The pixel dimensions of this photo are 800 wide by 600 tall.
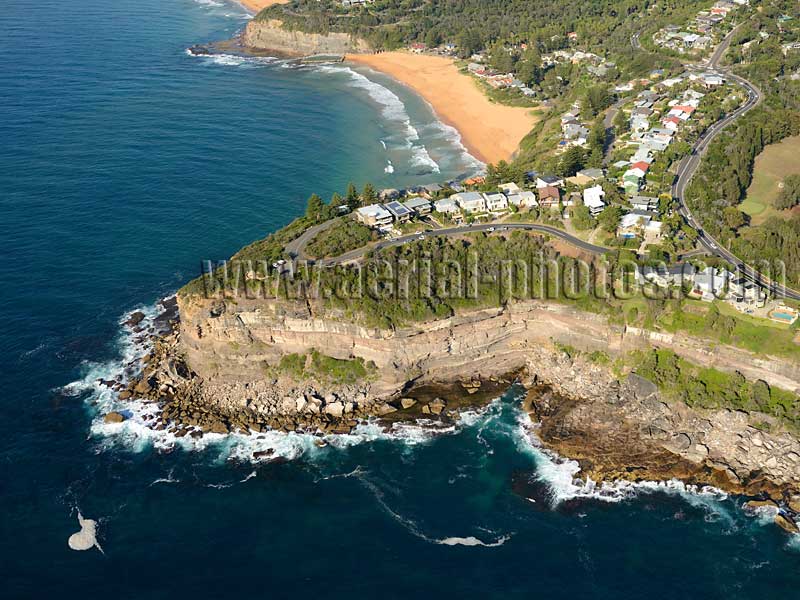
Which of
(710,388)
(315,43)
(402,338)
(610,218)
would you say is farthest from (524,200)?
(315,43)

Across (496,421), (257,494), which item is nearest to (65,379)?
(257,494)

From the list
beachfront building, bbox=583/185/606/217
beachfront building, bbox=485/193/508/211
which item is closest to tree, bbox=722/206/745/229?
beachfront building, bbox=583/185/606/217

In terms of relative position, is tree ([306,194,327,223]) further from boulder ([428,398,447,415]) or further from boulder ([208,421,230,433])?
boulder ([208,421,230,433])

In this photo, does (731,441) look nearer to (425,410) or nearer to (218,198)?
(425,410)

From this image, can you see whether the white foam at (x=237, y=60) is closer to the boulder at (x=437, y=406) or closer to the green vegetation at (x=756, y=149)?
the green vegetation at (x=756, y=149)

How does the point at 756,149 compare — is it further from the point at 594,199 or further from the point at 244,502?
the point at 244,502

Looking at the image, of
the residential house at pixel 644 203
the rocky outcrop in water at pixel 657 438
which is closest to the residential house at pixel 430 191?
the residential house at pixel 644 203
